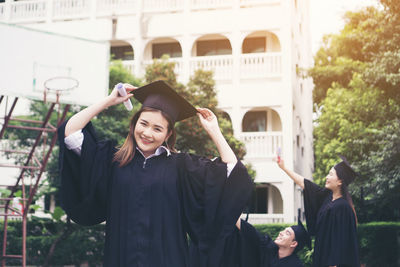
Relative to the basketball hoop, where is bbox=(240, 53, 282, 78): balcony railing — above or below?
above

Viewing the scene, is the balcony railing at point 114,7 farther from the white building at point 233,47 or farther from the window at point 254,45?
the window at point 254,45

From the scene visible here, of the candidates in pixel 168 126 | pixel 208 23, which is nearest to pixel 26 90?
pixel 168 126

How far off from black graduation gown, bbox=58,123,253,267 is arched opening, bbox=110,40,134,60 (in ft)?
70.1

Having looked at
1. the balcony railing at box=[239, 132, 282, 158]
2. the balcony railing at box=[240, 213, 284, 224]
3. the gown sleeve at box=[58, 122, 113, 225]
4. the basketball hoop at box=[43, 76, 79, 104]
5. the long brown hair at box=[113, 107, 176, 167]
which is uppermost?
the basketball hoop at box=[43, 76, 79, 104]

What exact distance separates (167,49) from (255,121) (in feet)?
16.6

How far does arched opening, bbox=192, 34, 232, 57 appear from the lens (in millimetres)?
23625

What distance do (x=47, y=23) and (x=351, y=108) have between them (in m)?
13.3

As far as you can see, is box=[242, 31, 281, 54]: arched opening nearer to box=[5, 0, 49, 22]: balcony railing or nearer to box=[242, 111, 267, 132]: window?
box=[242, 111, 267, 132]: window

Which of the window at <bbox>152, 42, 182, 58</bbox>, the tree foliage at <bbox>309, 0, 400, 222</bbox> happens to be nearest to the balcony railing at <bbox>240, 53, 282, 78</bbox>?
the tree foliage at <bbox>309, 0, 400, 222</bbox>

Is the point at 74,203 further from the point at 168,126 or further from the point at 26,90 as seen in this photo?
the point at 26,90

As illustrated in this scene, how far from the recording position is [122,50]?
984 inches

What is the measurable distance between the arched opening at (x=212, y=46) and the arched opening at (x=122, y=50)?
2906 mm

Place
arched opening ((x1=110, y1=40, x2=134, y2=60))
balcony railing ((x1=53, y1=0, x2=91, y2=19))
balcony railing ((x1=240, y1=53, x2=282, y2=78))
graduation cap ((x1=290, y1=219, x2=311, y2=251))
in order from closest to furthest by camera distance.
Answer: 1. graduation cap ((x1=290, y1=219, x2=311, y2=251))
2. balcony railing ((x1=240, y1=53, x2=282, y2=78))
3. balcony railing ((x1=53, y1=0, x2=91, y2=19))
4. arched opening ((x1=110, y1=40, x2=134, y2=60))

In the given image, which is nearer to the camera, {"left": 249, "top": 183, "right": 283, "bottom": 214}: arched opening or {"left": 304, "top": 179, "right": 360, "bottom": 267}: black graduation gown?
{"left": 304, "top": 179, "right": 360, "bottom": 267}: black graduation gown
